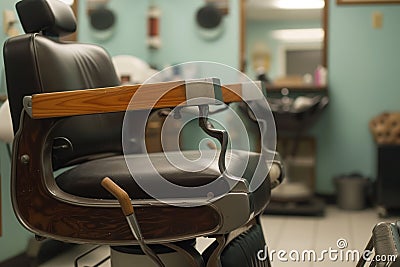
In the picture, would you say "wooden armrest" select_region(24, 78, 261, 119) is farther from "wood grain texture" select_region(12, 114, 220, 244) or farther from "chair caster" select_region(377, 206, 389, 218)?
"chair caster" select_region(377, 206, 389, 218)

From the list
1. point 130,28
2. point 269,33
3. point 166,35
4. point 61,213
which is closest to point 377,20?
point 269,33

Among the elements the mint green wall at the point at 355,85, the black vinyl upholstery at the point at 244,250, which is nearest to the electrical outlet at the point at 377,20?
the mint green wall at the point at 355,85

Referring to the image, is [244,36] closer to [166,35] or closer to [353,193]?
[166,35]

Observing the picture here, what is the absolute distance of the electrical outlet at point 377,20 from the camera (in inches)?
168

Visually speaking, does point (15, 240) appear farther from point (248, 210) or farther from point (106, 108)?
point (248, 210)

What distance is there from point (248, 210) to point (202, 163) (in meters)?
0.24

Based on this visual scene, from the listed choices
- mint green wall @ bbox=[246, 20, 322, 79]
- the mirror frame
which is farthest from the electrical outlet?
mint green wall @ bbox=[246, 20, 322, 79]

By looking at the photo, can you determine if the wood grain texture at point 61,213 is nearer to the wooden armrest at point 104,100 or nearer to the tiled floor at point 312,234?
the wooden armrest at point 104,100

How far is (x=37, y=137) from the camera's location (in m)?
1.41

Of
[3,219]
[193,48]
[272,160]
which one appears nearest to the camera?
[272,160]

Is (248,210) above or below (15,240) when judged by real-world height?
above

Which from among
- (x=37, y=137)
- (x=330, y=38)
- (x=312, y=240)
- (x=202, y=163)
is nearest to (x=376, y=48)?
(x=330, y=38)

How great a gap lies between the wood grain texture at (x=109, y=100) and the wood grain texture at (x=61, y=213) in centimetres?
7

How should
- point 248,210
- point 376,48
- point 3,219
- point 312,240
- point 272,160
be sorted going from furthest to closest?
1. point 376,48
2. point 312,240
3. point 3,219
4. point 272,160
5. point 248,210
